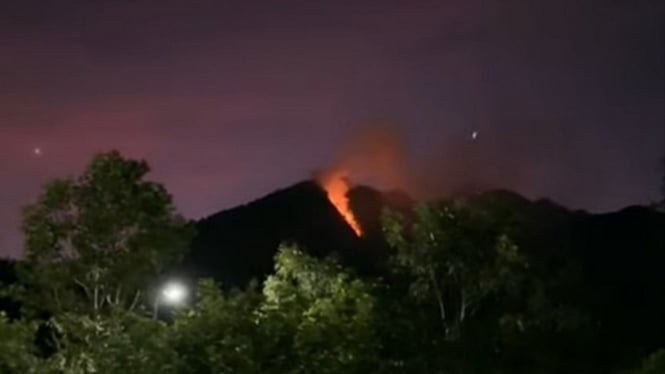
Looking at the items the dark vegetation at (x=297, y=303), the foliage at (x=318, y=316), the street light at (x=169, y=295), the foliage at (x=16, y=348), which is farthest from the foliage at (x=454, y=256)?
the foliage at (x=16, y=348)

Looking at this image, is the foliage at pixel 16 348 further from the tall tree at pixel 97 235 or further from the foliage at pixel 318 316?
the foliage at pixel 318 316

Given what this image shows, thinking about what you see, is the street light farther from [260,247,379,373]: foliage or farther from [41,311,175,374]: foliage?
[260,247,379,373]: foliage

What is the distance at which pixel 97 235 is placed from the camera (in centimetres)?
1288

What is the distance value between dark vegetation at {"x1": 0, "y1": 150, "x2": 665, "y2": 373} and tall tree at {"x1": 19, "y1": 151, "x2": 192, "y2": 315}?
0.02 m

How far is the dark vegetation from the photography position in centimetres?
1190

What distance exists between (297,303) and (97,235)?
2515mm

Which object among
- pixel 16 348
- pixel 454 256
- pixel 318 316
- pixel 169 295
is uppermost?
pixel 169 295

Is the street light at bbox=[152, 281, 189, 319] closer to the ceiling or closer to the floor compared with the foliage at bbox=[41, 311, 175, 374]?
closer to the ceiling

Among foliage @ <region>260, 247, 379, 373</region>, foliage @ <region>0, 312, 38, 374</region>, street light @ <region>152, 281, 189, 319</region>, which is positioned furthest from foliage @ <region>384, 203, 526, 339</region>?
foliage @ <region>0, 312, 38, 374</region>

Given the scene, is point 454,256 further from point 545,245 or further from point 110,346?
point 545,245

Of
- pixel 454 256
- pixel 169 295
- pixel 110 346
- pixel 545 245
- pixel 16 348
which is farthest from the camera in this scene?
pixel 545 245

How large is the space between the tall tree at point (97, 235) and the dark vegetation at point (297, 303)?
16 millimetres

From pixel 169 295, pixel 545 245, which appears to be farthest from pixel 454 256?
pixel 545 245

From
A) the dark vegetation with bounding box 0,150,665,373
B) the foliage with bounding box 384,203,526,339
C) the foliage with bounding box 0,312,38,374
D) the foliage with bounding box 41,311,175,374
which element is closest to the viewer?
the foliage with bounding box 41,311,175,374
